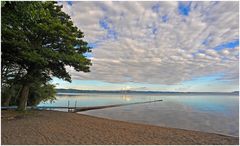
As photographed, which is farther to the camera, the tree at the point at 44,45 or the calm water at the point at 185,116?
the calm water at the point at 185,116

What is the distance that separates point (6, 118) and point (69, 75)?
5.88 m

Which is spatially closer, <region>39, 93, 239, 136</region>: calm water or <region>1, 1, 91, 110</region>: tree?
<region>1, 1, 91, 110</region>: tree

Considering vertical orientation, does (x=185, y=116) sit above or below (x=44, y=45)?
below

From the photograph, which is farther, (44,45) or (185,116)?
(185,116)

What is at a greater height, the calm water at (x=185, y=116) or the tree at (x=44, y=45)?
the tree at (x=44, y=45)

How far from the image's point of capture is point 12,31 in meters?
12.3

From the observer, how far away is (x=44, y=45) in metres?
16.0

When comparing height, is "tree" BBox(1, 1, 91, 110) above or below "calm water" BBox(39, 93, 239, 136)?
above

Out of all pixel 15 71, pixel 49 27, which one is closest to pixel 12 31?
pixel 49 27

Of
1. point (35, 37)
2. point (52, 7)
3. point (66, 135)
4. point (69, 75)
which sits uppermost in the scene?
point (52, 7)

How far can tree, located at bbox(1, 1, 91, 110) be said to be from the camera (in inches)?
504

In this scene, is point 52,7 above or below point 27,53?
above

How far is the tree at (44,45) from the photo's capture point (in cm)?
1281

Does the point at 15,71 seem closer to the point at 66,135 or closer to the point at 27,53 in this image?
the point at 27,53
